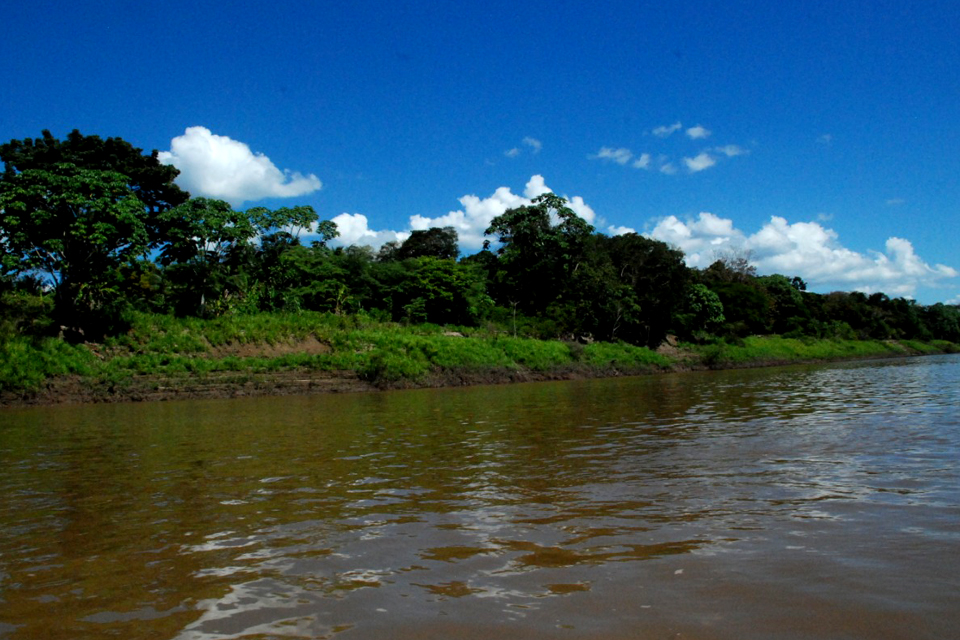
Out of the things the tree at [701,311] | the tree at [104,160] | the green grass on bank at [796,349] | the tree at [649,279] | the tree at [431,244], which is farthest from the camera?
the tree at [431,244]

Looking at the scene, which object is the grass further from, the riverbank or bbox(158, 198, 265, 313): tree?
bbox(158, 198, 265, 313): tree

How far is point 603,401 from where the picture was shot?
17.5 m

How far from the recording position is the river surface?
3.37 metres

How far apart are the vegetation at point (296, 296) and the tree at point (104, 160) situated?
0.27 feet

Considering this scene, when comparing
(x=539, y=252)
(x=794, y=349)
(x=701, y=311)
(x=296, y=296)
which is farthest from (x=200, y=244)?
(x=794, y=349)

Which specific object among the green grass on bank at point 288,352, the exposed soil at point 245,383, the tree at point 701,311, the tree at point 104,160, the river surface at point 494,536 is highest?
the tree at point 104,160

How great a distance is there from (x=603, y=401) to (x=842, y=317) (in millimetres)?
71538

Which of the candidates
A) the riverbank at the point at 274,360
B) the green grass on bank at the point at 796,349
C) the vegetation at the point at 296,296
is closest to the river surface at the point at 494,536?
the riverbank at the point at 274,360

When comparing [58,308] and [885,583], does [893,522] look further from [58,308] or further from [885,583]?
[58,308]

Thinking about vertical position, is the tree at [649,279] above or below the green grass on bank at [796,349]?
above

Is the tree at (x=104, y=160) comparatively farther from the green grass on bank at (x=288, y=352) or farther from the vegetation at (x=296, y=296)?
the green grass on bank at (x=288, y=352)

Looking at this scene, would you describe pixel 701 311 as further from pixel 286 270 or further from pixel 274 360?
pixel 274 360

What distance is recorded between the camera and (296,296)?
35.8 metres

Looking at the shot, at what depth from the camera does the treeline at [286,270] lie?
24000 mm
